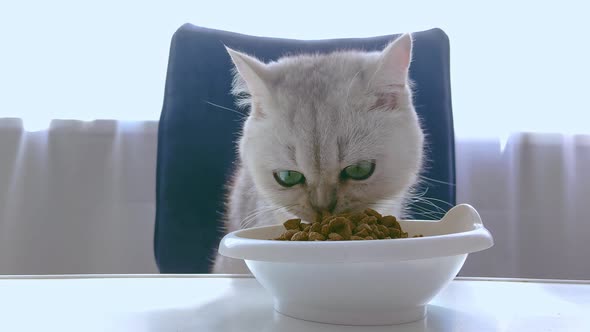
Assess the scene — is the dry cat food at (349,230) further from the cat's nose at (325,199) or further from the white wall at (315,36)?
the white wall at (315,36)

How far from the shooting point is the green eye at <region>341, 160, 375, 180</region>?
0.87m

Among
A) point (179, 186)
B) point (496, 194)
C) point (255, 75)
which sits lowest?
point (496, 194)

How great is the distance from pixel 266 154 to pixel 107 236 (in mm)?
1048

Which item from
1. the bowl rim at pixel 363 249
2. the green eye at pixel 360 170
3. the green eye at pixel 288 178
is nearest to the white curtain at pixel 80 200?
the green eye at pixel 288 178

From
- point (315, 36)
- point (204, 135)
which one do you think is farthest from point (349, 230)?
point (315, 36)

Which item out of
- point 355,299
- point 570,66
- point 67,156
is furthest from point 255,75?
point 570,66

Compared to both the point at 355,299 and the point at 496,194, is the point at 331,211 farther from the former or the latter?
the point at 496,194

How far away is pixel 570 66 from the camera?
172 cm

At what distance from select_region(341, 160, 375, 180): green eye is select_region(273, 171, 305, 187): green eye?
3.1 inches

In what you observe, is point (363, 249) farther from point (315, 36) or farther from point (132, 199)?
point (132, 199)

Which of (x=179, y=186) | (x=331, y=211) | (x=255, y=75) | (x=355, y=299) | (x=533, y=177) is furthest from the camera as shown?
(x=533, y=177)

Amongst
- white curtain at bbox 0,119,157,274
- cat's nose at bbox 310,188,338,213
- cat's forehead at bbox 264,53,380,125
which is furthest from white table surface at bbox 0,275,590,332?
white curtain at bbox 0,119,157,274

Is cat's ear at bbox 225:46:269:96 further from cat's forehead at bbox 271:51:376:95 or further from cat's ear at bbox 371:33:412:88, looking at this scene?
cat's ear at bbox 371:33:412:88

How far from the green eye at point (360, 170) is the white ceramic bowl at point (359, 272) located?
385 millimetres
